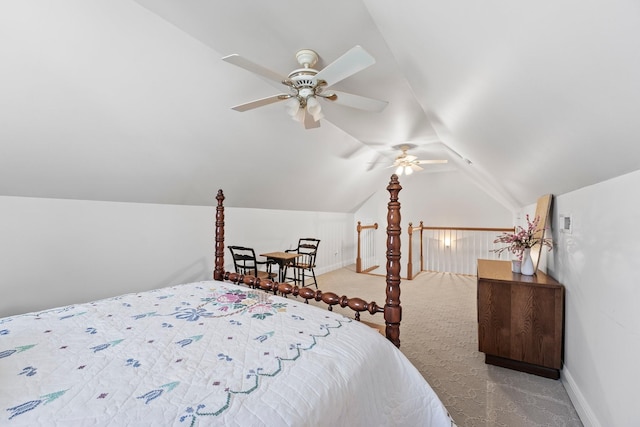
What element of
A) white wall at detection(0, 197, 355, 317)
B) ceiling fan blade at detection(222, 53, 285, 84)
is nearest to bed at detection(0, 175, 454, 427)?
ceiling fan blade at detection(222, 53, 285, 84)

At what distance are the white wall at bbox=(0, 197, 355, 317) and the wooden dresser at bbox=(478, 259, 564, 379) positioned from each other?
11.3ft

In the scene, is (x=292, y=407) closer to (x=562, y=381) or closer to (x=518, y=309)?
(x=518, y=309)

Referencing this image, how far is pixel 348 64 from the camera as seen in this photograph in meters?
1.62

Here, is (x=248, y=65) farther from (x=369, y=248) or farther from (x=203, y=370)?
(x=369, y=248)

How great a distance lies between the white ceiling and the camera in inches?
39.2

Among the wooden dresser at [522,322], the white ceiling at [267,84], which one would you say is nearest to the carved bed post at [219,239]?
the white ceiling at [267,84]

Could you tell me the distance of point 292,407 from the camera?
0.90m

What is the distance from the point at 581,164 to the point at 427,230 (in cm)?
553

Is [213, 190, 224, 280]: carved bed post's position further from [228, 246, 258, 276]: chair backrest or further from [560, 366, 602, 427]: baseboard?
[560, 366, 602, 427]: baseboard

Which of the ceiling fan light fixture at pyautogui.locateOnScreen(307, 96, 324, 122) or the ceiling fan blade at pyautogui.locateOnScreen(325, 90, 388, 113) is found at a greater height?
the ceiling fan blade at pyautogui.locateOnScreen(325, 90, 388, 113)

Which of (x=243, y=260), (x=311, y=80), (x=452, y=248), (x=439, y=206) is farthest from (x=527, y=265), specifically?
(x=439, y=206)

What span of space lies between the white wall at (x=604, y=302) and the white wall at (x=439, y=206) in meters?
4.28

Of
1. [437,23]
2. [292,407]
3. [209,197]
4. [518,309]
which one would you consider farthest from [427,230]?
[292,407]

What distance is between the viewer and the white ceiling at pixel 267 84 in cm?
99
